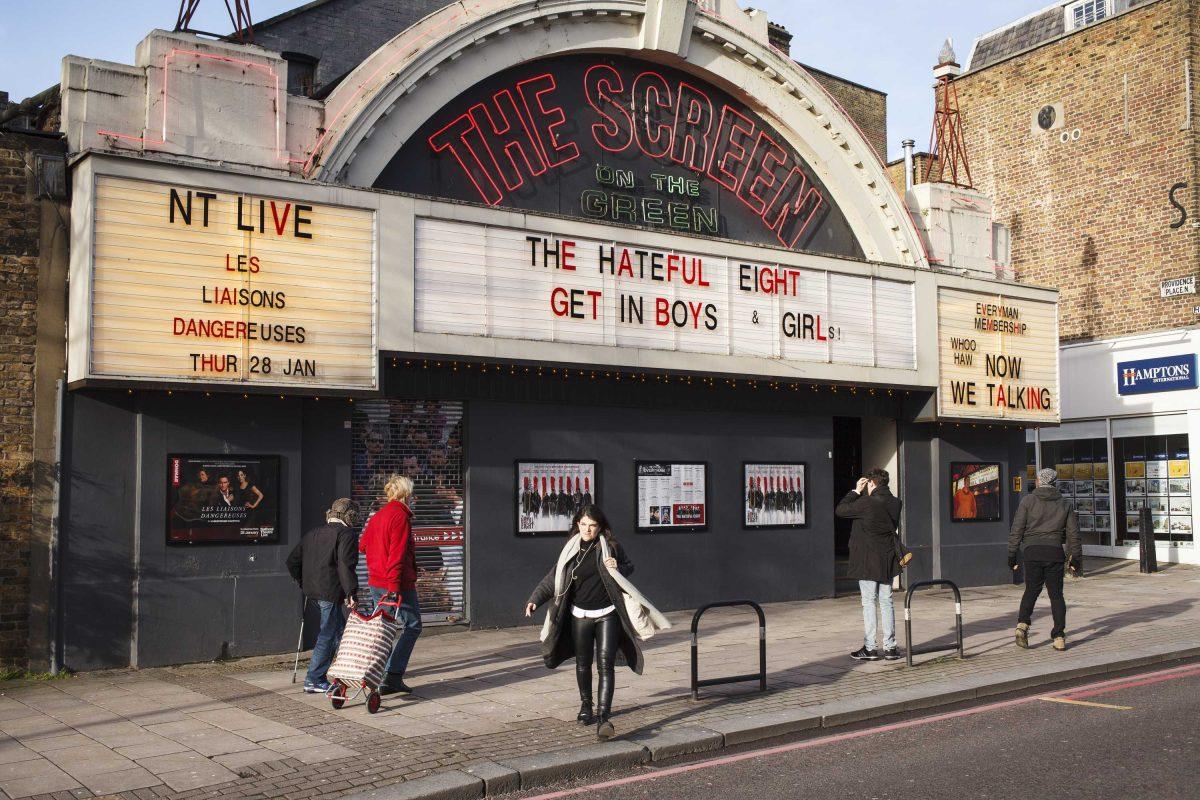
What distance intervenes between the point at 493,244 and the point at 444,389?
194 centimetres

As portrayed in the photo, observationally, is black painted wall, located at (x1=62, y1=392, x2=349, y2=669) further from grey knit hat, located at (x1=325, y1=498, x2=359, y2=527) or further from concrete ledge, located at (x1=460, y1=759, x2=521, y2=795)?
concrete ledge, located at (x1=460, y1=759, x2=521, y2=795)

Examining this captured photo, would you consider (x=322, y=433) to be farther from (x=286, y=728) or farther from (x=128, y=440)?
(x=286, y=728)

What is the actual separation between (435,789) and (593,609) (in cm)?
200

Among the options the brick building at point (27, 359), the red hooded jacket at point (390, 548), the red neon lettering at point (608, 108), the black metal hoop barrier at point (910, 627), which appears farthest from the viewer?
the red neon lettering at point (608, 108)

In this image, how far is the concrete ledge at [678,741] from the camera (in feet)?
26.8

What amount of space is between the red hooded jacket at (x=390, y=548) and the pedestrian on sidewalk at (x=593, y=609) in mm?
1533

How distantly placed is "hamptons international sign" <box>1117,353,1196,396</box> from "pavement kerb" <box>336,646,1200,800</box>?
13705 mm

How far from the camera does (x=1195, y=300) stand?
23.3 m

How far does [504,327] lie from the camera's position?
14219 millimetres


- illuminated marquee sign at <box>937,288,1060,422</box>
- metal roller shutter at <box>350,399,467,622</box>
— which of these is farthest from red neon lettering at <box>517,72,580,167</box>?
illuminated marquee sign at <box>937,288,1060,422</box>

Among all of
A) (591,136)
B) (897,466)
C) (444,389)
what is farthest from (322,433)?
(897,466)

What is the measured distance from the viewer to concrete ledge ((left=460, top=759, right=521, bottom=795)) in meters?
7.34

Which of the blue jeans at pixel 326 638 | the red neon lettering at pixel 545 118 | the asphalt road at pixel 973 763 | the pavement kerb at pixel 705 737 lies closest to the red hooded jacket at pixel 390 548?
the blue jeans at pixel 326 638

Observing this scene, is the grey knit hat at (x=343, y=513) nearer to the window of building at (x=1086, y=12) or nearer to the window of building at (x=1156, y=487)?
the window of building at (x=1156, y=487)
